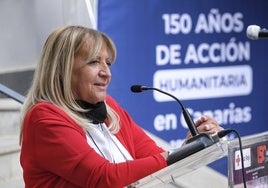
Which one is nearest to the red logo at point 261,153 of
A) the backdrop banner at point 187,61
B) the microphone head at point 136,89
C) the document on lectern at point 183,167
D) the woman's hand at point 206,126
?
the document on lectern at point 183,167

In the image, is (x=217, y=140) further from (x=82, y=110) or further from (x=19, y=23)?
(x=19, y=23)

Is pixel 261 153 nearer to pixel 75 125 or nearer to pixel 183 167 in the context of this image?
pixel 183 167

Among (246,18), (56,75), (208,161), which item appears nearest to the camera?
(208,161)

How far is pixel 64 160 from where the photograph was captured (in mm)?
1971

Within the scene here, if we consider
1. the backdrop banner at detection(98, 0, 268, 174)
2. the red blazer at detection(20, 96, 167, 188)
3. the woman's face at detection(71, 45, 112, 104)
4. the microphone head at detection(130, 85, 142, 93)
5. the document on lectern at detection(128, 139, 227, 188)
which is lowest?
the backdrop banner at detection(98, 0, 268, 174)

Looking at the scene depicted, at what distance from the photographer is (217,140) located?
181cm

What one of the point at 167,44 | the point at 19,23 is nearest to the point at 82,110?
the point at 167,44

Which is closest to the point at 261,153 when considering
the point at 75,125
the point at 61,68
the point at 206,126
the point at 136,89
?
the point at 206,126

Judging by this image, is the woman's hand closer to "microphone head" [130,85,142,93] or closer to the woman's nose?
"microphone head" [130,85,142,93]

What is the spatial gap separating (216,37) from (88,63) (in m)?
3.20

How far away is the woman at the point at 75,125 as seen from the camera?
196 centimetres

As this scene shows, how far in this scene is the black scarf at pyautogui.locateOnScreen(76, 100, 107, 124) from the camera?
2.17 metres

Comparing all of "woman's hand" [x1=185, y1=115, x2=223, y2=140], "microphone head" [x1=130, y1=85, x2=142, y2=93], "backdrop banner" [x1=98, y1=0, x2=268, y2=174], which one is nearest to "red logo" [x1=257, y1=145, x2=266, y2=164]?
"woman's hand" [x1=185, y1=115, x2=223, y2=140]

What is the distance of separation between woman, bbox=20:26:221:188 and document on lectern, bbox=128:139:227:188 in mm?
178
